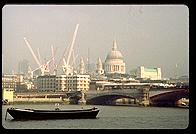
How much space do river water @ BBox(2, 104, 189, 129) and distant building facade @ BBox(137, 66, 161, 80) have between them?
0.21 meters

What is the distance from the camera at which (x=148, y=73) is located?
88.4 inches

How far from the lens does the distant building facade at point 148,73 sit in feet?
7.22

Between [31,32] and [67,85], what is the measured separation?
420 millimetres

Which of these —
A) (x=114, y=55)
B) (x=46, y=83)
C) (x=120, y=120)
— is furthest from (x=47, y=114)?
(x=114, y=55)

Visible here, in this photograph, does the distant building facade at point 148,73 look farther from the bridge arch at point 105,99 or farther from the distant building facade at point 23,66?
the distant building facade at point 23,66

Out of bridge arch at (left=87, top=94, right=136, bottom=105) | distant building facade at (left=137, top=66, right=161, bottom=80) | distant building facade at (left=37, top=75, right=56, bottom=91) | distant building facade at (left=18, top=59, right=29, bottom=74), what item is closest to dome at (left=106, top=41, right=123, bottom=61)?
distant building facade at (left=137, top=66, right=161, bottom=80)

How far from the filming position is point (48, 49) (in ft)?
7.30

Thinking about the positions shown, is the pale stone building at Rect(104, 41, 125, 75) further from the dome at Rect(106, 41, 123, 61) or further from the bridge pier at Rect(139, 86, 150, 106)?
the bridge pier at Rect(139, 86, 150, 106)

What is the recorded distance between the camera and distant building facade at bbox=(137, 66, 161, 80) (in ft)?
7.22

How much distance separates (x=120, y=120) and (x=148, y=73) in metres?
0.36

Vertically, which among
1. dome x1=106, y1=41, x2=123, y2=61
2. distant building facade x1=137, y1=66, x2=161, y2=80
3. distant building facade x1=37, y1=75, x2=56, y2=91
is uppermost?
dome x1=106, y1=41, x2=123, y2=61

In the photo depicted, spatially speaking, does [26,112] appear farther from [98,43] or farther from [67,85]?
[98,43]

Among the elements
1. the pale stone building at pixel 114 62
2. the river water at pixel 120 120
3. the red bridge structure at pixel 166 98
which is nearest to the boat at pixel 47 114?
the river water at pixel 120 120

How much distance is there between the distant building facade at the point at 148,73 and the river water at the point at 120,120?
211 mm
